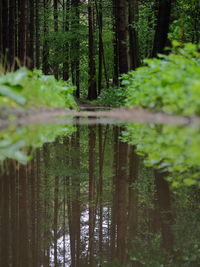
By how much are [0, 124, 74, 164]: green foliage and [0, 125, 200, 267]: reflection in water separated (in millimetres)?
143

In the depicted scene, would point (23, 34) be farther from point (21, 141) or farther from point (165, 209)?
point (165, 209)

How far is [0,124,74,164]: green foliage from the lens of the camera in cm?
369

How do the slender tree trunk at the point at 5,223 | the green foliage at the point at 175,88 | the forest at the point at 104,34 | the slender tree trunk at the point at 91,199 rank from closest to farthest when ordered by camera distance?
1. the slender tree trunk at the point at 5,223
2. the slender tree trunk at the point at 91,199
3. the green foliage at the point at 175,88
4. the forest at the point at 104,34

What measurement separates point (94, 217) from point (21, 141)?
0.99m

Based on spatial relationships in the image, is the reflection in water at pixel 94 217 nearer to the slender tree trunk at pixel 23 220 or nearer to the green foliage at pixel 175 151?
the slender tree trunk at pixel 23 220

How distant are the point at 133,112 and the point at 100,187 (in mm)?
1901

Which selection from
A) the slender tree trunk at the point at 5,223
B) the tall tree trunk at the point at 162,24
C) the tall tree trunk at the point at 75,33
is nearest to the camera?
the slender tree trunk at the point at 5,223

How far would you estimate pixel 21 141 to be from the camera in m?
3.94

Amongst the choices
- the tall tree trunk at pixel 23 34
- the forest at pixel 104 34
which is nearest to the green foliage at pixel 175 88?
the forest at pixel 104 34

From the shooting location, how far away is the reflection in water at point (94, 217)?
11.3 ft

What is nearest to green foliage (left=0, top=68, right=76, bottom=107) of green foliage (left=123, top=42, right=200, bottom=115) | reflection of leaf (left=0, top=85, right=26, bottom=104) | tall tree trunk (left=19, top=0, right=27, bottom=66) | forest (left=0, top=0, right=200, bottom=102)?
reflection of leaf (left=0, top=85, right=26, bottom=104)

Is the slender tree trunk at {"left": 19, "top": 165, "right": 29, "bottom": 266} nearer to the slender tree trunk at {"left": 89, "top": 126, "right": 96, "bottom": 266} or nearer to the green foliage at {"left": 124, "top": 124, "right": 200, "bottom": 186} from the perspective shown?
the slender tree trunk at {"left": 89, "top": 126, "right": 96, "bottom": 266}

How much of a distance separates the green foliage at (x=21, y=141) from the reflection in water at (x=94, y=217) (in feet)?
0.47

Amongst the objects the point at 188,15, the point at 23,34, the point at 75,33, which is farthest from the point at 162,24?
the point at 75,33
